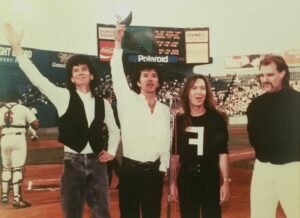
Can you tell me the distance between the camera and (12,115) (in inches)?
83.4

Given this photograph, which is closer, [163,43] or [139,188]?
[139,188]

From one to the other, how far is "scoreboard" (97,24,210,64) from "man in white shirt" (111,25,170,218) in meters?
0.07

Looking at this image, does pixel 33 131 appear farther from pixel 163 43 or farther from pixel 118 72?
pixel 163 43

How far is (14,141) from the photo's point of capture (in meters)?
2.09

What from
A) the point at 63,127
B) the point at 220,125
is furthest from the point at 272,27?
the point at 63,127

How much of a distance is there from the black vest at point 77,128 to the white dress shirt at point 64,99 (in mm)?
22

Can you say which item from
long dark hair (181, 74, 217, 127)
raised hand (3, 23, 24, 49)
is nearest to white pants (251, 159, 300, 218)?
long dark hair (181, 74, 217, 127)

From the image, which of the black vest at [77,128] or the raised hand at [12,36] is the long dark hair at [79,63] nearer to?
the black vest at [77,128]

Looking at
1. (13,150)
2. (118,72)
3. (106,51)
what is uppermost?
(106,51)

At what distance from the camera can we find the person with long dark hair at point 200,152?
2.05m

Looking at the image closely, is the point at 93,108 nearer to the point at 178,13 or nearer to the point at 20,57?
the point at 20,57

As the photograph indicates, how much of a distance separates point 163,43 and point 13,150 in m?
1.08

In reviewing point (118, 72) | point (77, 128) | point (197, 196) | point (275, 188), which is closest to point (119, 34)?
point (118, 72)

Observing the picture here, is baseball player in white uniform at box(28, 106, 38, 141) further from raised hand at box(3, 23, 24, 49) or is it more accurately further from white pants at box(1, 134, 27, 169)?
raised hand at box(3, 23, 24, 49)
